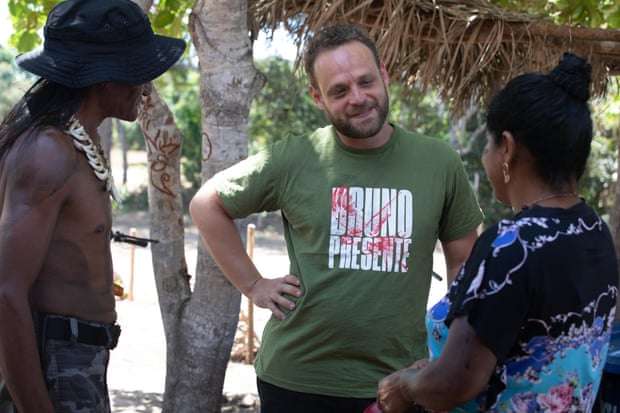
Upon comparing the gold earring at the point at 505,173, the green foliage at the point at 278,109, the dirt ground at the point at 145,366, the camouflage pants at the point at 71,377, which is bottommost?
the dirt ground at the point at 145,366

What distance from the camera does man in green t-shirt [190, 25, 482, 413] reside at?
2.62 meters

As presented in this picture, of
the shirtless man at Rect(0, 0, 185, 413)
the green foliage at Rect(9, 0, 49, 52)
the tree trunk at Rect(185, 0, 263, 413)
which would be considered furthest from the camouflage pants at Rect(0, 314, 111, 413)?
the green foliage at Rect(9, 0, 49, 52)

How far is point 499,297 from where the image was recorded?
1.69 m

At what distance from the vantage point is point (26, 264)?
6.79ft

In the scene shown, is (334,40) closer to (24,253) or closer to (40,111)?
(40,111)

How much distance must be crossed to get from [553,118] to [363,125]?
987 mm

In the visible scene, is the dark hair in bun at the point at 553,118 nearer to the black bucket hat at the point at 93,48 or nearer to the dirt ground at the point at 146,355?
the black bucket hat at the point at 93,48

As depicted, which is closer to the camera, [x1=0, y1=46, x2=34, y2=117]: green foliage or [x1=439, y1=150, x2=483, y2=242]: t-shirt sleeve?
[x1=439, y1=150, x2=483, y2=242]: t-shirt sleeve

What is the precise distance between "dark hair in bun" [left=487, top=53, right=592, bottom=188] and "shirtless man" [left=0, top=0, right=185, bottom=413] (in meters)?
1.03

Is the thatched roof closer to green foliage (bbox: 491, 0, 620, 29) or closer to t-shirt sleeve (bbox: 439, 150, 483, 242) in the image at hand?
green foliage (bbox: 491, 0, 620, 29)

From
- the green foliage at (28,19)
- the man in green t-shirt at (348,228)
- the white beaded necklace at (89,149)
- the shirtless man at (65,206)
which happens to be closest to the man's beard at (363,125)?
the man in green t-shirt at (348,228)

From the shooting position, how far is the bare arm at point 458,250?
111 inches

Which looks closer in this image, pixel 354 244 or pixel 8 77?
pixel 354 244

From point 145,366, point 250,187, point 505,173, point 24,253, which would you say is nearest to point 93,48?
point 24,253
